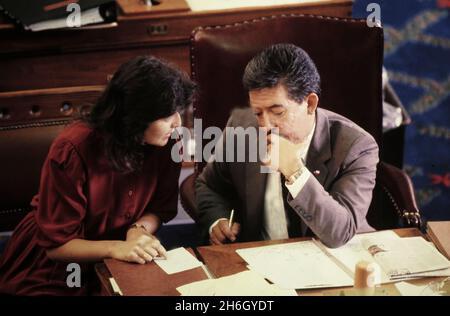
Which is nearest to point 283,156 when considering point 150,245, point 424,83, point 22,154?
point 150,245

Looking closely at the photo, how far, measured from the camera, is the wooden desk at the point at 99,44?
285 cm

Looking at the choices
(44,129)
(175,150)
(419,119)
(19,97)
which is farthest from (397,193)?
(419,119)

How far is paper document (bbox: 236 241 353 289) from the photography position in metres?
1.81

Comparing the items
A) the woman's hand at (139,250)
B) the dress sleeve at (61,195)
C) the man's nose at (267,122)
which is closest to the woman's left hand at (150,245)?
the woman's hand at (139,250)

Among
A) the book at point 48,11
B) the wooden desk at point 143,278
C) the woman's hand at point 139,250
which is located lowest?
the wooden desk at point 143,278

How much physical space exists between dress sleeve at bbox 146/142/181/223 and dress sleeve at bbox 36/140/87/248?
266mm

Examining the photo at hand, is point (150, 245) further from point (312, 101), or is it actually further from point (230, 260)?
point (312, 101)

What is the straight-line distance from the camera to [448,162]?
3.58 metres

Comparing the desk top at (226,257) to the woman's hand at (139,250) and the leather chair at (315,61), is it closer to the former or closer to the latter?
the woman's hand at (139,250)

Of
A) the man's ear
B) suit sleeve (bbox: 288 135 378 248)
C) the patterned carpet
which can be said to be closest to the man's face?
the man's ear

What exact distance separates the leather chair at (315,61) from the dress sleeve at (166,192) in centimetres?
10
